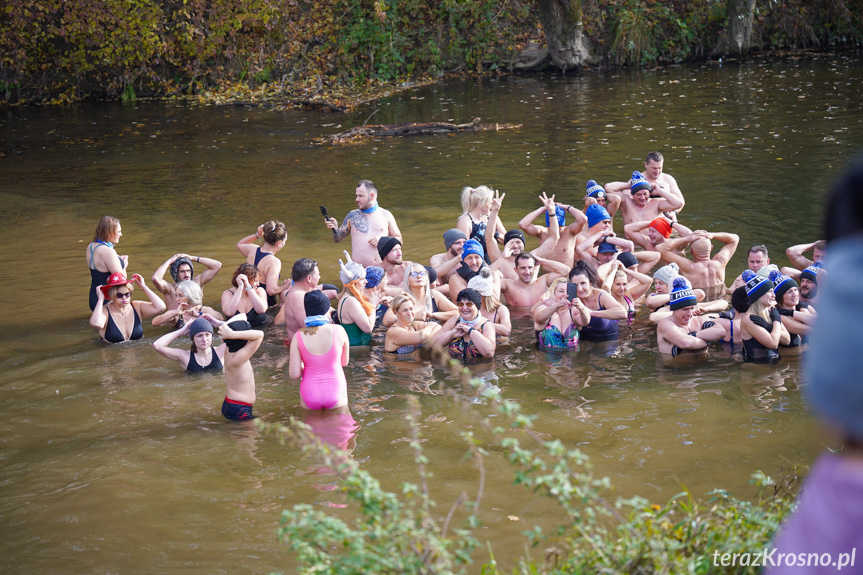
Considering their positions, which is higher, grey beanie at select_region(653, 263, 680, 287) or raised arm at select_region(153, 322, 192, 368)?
grey beanie at select_region(653, 263, 680, 287)

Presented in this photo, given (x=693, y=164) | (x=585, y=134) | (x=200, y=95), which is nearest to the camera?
(x=693, y=164)

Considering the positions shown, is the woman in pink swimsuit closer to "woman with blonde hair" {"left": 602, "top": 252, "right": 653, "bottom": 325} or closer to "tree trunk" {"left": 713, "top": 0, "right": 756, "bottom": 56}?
"woman with blonde hair" {"left": 602, "top": 252, "right": 653, "bottom": 325}

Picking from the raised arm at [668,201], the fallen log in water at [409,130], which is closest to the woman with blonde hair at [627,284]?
the raised arm at [668,201]

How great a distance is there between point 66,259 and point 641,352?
29.4ft

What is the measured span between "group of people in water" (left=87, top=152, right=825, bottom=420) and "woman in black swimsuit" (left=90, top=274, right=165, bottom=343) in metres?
0.02

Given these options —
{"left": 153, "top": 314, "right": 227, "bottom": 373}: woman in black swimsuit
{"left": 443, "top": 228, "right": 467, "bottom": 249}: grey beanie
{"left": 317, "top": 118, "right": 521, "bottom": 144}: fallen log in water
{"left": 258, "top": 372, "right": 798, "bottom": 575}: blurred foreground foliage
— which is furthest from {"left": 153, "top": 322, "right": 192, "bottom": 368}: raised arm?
{"left": 317, "top": 118, "right": 521, "bottom": 144}: fallen log in water

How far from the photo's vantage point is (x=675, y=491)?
5617 mm

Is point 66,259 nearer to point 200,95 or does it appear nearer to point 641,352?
point 641,352

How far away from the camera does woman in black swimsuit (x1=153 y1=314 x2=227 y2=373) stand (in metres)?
7.77

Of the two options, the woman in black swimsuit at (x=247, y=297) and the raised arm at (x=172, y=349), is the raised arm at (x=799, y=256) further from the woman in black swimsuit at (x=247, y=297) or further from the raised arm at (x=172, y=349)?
the raised arm at (x=172, y=349)

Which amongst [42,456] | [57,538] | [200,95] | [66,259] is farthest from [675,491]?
[200,95]

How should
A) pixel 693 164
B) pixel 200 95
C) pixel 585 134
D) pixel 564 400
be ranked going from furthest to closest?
1. pixel 200 95
2. pixel 585 134
3. pixel 693 164
4. pixel 564 400

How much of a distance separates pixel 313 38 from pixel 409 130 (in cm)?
1235

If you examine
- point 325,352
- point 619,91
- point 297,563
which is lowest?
point 297,563
